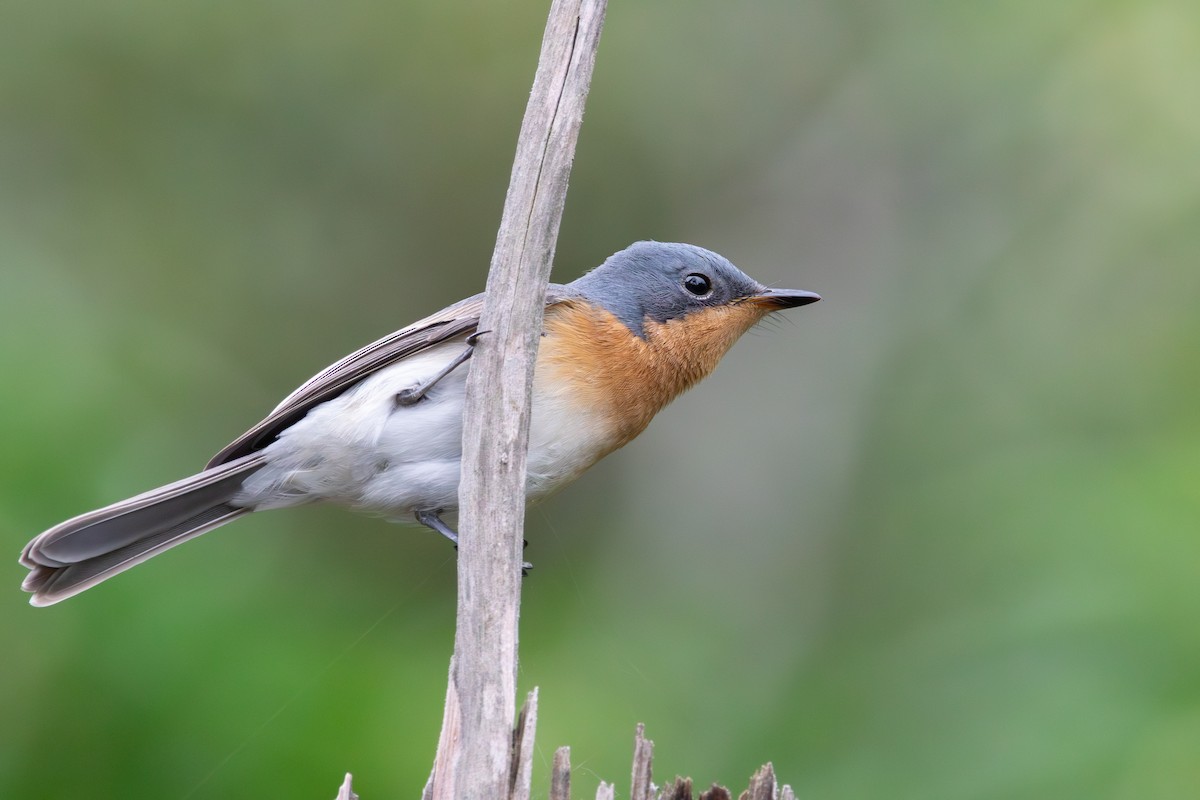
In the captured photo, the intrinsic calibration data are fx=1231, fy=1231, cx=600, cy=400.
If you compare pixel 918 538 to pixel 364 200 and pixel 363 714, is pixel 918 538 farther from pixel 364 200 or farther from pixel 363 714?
pixel 364 200

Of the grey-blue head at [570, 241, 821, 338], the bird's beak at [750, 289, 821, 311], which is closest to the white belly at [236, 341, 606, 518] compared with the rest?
the grey-blue head at [570, 241, 821, 338]

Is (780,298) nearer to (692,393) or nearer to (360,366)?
(360,366)

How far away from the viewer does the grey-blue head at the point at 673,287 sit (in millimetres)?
4176

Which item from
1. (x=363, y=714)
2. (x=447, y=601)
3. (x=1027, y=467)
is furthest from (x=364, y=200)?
(x=1027, y=467)

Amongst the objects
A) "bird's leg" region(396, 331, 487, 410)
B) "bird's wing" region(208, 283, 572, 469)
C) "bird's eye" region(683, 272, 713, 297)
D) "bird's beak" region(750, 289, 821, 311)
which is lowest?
"bird's leg" region(396, 331, 487, 410)

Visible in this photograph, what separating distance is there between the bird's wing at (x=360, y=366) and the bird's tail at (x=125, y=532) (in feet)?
0.25

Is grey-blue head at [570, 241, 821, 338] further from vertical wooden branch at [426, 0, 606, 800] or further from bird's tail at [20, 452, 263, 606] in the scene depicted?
bird's tail at [20, 452, 263, 606]

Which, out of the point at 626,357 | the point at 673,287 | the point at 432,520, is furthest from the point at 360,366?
the point at 673,287

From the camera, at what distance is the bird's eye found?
424 cm

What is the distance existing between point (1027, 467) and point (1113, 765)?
1650mm

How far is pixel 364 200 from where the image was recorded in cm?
651

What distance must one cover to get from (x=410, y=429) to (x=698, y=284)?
3.71 feet

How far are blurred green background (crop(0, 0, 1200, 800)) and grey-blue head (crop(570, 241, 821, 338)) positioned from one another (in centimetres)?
142

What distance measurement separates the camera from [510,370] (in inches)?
119
